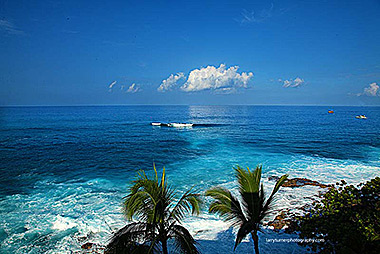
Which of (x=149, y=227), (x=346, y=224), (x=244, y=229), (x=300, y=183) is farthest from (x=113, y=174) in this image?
(x=346, y=224)

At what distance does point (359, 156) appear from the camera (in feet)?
105

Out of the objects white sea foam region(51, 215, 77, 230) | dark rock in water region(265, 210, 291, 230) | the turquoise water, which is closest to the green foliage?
dark rock in water region(265, 210, 291, 230)

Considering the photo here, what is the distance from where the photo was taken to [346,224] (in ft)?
39.3

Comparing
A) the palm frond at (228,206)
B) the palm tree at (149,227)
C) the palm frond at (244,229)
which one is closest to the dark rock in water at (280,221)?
the palm frond at (228,206)

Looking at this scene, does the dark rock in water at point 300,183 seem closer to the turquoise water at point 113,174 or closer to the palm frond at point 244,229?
the turquoise water at point 113,174

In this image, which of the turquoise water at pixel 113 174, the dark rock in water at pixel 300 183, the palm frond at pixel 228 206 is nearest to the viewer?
the palm frond at pixel 228 206

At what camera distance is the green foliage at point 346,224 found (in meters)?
10.2

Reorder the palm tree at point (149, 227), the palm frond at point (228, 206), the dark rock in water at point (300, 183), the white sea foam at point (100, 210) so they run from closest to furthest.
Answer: the palm tree at point (149, 227), the palm frond at point (228, 206), the white sea foam at point (100, 210), the dark rock in water at point (300, 183)

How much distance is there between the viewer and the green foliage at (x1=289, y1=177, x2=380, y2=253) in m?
10.2

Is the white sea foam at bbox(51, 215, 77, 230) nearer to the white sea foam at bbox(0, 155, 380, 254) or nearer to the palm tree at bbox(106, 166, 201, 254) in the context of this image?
the white sea foam at bbox(0, 155, 380, 254)

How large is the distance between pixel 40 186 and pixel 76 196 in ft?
16.7

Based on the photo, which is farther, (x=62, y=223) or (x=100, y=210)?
(x=100, y=210)

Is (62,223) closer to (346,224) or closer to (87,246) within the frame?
(87,246)

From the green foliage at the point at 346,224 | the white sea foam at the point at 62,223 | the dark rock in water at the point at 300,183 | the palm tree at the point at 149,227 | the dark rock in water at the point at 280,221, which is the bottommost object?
the white sea foam at the point at 62,223
